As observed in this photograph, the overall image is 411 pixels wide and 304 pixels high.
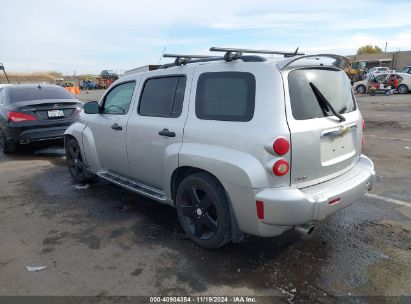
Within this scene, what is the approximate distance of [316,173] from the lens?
10.4ft

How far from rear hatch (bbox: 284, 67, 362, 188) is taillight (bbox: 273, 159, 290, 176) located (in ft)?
0.22

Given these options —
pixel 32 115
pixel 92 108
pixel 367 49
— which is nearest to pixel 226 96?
pixel 92 108

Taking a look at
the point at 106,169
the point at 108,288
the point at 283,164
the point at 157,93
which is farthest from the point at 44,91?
the point at 283,164

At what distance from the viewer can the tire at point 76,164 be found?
18.9 feet

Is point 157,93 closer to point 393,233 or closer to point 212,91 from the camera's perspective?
point 212,91

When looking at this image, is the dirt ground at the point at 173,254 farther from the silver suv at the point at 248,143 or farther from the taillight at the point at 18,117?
the taillight at the point at 18,117

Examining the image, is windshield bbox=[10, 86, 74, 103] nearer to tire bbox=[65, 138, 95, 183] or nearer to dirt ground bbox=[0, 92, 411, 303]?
tire bbox=[65, 138, 95, 183]

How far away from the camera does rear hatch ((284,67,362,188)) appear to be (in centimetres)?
303

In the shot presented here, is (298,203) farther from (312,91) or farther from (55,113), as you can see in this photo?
(55,113)

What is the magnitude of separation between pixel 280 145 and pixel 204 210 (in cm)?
113

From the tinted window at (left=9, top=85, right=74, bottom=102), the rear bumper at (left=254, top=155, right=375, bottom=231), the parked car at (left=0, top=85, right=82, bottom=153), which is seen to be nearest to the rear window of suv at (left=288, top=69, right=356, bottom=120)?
the rear bumper at (left=254, top=155, right=375, bottom=231)

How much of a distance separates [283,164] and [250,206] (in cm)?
46

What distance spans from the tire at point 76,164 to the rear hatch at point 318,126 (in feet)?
12.5

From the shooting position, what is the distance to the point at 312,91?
129 inches
